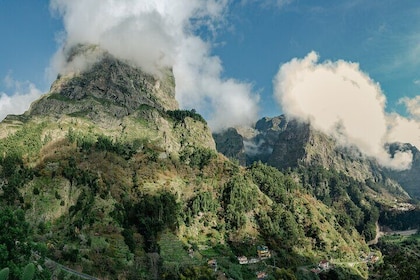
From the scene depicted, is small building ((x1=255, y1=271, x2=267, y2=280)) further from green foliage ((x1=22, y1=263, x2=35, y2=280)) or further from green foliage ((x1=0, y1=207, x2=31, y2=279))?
green foliage ((x1=22, y1=263, x2=35, y2=280))

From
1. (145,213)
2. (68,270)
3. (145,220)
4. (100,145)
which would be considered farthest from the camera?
(100,145)

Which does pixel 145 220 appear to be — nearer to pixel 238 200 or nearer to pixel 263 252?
pixel 263 252

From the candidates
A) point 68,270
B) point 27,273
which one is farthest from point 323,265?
point 27,273

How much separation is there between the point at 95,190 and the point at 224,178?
74.1 metres

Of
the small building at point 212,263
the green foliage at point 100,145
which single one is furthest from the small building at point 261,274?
the green foliage at point 100,145

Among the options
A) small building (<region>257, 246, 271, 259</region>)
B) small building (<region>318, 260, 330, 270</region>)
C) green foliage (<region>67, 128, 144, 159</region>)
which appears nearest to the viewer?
small building (<region>257, 246, 271, 259</region>)

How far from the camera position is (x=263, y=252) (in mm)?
132875

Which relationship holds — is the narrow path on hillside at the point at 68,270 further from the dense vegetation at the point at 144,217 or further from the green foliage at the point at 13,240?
the green foliage at the point at 13,240

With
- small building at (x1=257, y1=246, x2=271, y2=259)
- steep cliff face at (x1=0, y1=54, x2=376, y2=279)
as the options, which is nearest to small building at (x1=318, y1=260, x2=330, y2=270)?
steep cliff face at (x1=0, y1=54, x2=376, y2=279)

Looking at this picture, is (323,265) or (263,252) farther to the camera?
(323,265)

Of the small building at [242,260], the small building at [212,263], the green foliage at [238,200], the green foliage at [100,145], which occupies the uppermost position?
the green foliage at [100,145]

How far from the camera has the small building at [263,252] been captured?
13188cm

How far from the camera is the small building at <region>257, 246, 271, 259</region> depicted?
13188cm

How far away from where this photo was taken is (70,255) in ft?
249
